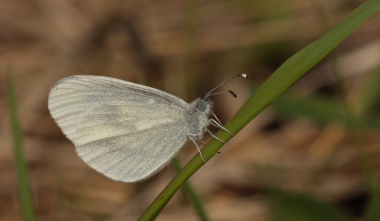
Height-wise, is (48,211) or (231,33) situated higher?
(231,33)

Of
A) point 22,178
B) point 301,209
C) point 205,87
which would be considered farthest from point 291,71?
point 205,87

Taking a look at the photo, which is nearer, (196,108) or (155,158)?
(155,158)

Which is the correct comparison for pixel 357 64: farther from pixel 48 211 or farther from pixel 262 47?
pixel 48 211

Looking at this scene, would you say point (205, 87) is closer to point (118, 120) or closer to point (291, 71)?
point (118, 120)

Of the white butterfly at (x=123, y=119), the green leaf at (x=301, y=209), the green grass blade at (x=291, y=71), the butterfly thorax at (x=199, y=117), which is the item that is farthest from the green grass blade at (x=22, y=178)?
the green leaf at (x=301, y=209)

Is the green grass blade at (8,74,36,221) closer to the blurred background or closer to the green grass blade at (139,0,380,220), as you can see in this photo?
the green grass blade at (139,0,380,220)

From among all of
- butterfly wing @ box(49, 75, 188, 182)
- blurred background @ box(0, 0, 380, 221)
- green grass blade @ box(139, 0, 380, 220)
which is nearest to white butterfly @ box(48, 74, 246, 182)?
butterfly wing @ box(49, 75, 188, 182)

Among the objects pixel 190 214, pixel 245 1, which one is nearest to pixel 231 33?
pixel 245 1
